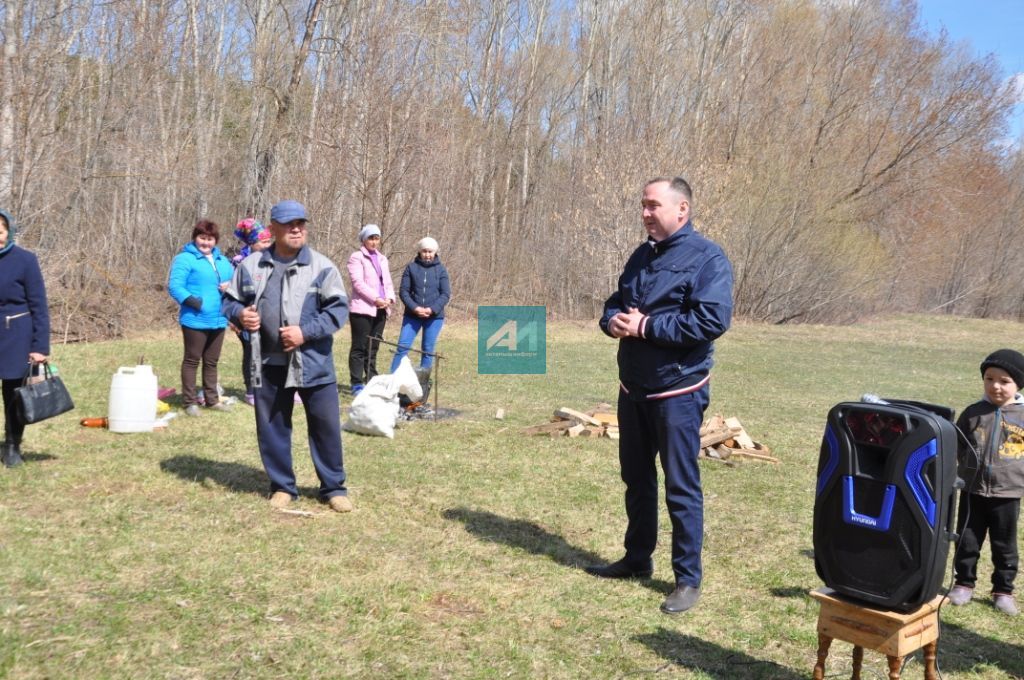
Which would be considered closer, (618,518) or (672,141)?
(618,518)

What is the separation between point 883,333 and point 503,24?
55.3ft

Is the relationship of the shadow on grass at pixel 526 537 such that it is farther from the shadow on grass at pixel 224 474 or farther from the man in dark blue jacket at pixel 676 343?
the shadow on grass at pixel 224 474

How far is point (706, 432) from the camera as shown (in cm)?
878

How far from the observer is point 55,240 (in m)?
17.4

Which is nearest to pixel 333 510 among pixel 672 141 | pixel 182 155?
pixel 182 155

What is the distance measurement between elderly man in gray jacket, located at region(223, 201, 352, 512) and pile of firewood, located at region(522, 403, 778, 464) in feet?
11.4

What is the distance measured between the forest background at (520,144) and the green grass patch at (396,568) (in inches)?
424

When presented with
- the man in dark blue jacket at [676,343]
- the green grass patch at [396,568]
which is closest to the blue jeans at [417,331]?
the green grass patch at [396,568]

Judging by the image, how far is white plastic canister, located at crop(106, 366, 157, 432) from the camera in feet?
26.6

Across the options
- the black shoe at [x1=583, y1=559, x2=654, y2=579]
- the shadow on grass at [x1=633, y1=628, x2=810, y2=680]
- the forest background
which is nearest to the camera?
the shadow on grass at [x1=633, y1=628, x2=810, y2=680]

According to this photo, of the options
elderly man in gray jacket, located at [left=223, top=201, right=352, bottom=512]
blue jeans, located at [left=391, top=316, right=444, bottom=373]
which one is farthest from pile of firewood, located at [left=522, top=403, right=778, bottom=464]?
elderly man in gray jacket, located at [left=223, top=201, right=352, bottom=512]

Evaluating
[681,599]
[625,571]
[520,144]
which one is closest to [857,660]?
[681,599]

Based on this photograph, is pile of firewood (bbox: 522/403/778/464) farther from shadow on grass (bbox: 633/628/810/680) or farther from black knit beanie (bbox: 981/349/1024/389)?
shadow on grass (bbox: 633/628/810/680)

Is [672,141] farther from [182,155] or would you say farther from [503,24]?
[182,155]
